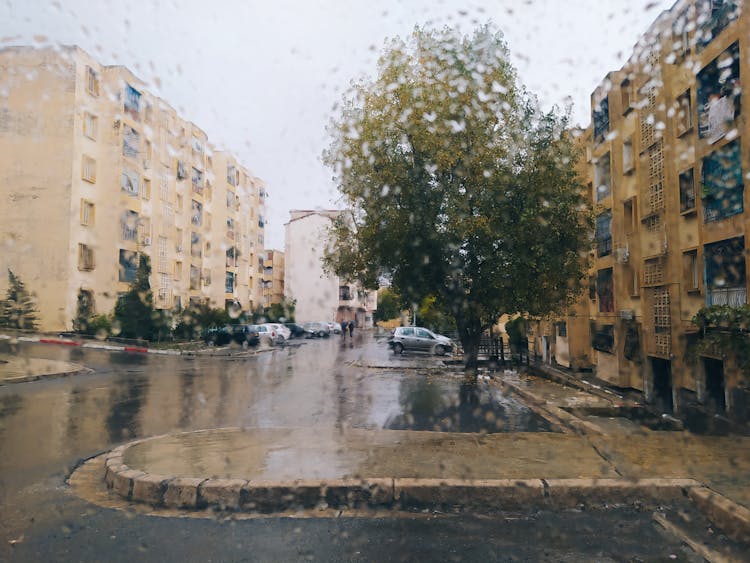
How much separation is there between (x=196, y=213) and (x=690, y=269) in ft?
147

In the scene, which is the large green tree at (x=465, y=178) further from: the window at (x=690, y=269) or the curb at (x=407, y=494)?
the curb at (x=407, y=494)

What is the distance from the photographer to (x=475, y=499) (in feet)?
18.5

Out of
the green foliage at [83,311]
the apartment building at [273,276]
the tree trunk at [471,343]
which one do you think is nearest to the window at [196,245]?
the green foliage at [83,311]

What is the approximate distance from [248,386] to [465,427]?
26.5 feet

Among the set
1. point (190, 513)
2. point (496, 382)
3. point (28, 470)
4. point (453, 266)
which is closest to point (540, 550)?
point (190, 513)

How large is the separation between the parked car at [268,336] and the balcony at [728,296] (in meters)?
30.0

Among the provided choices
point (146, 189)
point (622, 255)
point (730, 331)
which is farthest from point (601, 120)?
point (146, 189)

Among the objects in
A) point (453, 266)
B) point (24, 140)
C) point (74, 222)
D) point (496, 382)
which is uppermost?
point (24, 140)

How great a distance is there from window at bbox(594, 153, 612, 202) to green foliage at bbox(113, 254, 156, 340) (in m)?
24.3

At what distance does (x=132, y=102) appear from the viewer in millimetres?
40531

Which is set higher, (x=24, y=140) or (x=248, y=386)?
(x=24, y=140)

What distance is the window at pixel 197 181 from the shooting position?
5356 cm

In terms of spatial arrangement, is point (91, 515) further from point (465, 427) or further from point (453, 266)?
point (453, 266)

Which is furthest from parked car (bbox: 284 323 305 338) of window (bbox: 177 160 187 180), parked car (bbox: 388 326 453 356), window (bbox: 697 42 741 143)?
window (bbox: 697 42 741 143)
